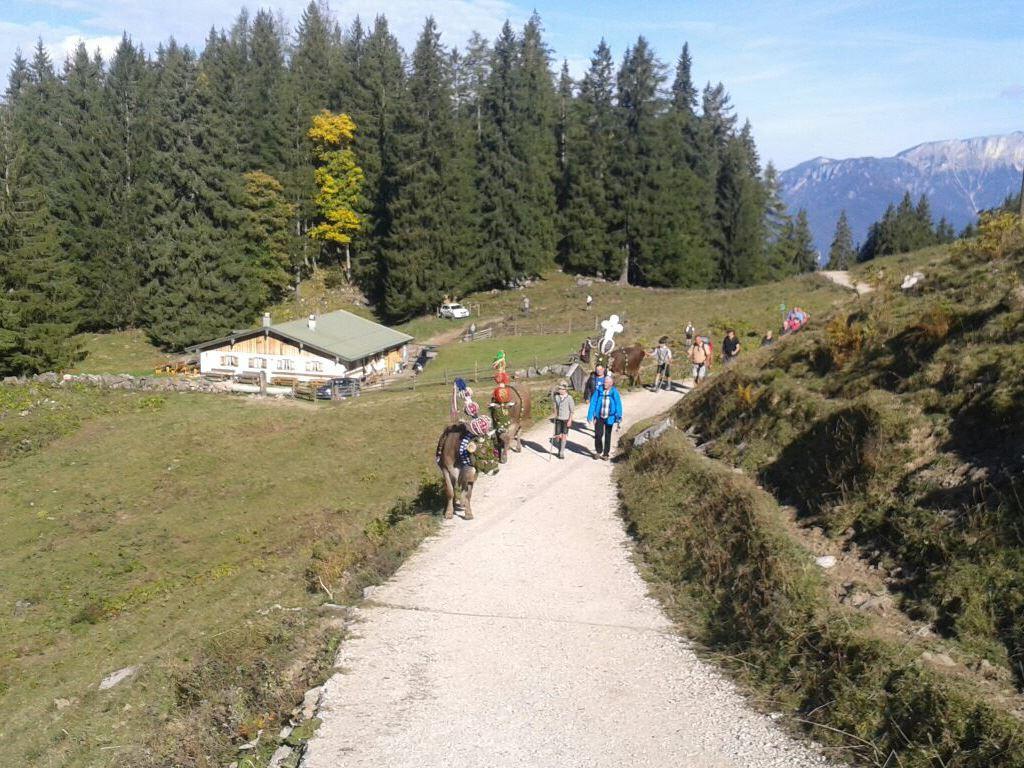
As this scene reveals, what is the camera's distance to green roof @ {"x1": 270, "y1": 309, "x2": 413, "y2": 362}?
4575 centimetres

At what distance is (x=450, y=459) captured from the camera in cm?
1363

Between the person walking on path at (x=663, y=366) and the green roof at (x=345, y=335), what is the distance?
22846 millimetres

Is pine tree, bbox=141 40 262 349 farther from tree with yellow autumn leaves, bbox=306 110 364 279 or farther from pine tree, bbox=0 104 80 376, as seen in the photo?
tree with yellow autumn leaves, bbox=306 110 364 279

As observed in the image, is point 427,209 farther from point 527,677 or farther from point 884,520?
point 527,677

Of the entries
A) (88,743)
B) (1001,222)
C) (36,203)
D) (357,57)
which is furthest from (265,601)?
(357,57)

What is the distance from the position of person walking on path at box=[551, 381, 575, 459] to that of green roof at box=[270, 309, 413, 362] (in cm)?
2785

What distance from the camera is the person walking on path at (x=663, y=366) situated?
25.3 meters

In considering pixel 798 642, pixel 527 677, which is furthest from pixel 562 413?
pixel 798 642

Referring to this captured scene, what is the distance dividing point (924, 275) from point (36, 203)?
50.8 meters

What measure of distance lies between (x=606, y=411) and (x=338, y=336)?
32.6 m

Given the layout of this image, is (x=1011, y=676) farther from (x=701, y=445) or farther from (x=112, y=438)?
(x=112, y=438)

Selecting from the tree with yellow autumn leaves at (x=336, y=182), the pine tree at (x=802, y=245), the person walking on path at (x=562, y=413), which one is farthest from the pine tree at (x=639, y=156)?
the person walking on path at (x=562, y=413)

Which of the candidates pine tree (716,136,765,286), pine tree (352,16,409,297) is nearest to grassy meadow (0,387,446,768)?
pine tree (352,16,409,297)

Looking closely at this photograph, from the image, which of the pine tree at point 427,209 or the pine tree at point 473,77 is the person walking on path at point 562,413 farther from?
the pine tree at point 473,77
